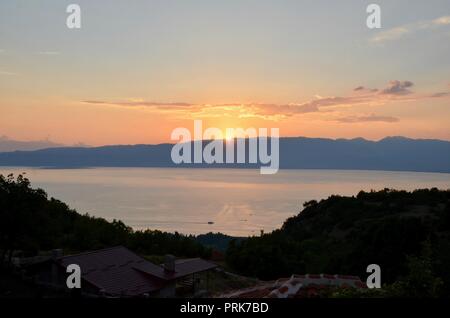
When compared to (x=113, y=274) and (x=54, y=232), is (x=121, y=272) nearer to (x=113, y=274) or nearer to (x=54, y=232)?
(x=113, y=274)

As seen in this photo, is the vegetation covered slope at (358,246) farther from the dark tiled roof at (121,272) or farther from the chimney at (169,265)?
the dark tiled roof at (121,272)

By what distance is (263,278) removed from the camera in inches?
1158

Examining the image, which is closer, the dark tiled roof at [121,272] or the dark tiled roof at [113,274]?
the dark tiled roof at [113,274]

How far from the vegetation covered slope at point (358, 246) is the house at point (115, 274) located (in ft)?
31.3

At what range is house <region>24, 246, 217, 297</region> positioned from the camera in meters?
17.1

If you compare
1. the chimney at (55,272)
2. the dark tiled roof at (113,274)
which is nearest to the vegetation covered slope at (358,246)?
the dark tiled roof at (113,274)

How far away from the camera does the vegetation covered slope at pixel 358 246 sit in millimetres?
25656

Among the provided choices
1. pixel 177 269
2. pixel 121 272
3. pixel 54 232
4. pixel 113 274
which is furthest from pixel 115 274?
pixel 54 232

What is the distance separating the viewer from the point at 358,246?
29859 millimetres

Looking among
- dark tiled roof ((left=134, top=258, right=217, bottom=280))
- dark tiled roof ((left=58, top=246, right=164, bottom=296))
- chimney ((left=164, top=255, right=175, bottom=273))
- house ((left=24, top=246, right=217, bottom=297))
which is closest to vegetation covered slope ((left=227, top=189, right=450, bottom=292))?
dark tiled roof ((left=134, top=258, right=217, bottom=280))

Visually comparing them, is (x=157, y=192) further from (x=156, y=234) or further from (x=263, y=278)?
(x=263, y=278)

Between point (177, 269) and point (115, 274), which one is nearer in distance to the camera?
point (115, 274)

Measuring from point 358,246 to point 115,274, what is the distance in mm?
17392
